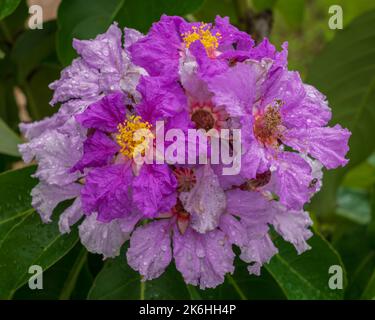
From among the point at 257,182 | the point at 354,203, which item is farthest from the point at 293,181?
the point at 354,203

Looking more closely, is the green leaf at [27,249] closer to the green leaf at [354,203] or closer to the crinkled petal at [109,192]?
the crinkled petal at [109,192]

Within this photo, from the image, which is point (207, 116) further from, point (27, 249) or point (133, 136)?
point (27, 249)

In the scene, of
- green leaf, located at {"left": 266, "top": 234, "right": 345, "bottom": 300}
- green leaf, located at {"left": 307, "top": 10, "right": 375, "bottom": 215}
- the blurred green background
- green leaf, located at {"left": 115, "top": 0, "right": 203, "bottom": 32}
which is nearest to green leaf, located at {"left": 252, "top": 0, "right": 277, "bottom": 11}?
the blurred green background

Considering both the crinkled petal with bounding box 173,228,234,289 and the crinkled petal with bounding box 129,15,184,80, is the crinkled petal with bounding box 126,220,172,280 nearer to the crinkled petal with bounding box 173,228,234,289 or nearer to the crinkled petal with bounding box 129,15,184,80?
the crinkled petal with bounding box 173,228,234,289

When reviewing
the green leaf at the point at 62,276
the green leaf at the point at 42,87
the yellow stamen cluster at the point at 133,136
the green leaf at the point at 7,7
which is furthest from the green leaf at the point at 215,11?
the yellow stamen cluster at the point at 133,136
